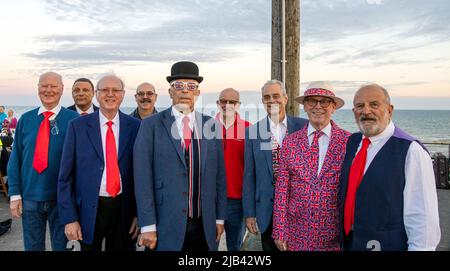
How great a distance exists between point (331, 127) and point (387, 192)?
29.5 inches

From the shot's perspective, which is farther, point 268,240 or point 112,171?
point 268,240

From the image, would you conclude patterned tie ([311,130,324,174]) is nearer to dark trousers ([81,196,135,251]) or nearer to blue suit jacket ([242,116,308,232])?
blue suit jacket ([242,116,308,232])

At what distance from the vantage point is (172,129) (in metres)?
2.85

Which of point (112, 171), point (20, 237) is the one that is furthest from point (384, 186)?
point (20, 237)

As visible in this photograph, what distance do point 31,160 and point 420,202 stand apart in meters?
3.12

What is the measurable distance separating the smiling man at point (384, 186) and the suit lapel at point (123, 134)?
1.76 meters

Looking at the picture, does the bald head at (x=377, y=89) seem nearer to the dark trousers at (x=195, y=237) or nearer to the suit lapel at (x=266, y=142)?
the suit lapel at (x=266, y=142)

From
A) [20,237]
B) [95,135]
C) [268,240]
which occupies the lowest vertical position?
[20,237]

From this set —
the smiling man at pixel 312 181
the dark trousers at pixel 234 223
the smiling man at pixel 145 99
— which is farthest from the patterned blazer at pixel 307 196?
the smiling man at pixel 145 99

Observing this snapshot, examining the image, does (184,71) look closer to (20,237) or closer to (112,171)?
(112,171)

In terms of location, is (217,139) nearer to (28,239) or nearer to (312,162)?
(312,162)

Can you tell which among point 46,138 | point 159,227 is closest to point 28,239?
point 46,138

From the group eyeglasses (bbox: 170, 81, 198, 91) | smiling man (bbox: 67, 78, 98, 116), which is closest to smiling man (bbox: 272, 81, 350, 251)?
eyeglasses (bbox: 170, 81, 198, 91)

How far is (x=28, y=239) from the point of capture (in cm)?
329
